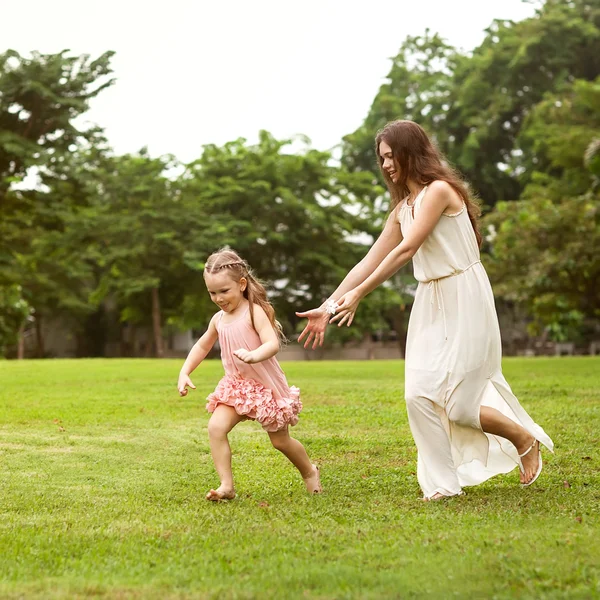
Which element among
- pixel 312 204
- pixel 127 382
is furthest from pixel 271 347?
pixel 312 204

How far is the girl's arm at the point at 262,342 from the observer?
5777mm

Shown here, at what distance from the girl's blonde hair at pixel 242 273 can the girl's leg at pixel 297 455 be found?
581mm

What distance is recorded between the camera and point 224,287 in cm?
604

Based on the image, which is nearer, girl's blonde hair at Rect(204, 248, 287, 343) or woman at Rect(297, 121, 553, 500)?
woman at Rect(297, 121, 553, 500)

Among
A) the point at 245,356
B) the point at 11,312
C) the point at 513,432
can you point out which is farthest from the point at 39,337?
the point at 513,432

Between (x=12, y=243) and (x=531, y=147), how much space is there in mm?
20828

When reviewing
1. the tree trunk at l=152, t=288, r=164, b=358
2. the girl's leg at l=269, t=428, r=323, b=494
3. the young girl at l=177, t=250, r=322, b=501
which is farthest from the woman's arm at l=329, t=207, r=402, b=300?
the tree trunk at l=152, t=288, r=164, b=358

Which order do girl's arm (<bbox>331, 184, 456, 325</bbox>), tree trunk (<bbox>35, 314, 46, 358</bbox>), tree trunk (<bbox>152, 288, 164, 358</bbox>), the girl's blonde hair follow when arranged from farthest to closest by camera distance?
tree trunk (<bbox>35, 314, 46, 358</bbox>)
tree trunk (<bbox>152, 288, 164, 358</bbox>)
the girl's blonde hair
girl's arm (<bbox>331, 184, 456, 325</bbox>)

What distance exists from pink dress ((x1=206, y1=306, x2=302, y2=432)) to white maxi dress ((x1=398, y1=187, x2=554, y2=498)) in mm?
755

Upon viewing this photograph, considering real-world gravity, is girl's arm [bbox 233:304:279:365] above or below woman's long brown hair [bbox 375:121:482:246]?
below

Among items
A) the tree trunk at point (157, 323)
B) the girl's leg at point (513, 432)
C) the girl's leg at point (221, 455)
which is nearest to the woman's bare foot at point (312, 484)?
the girl's leg at point (221, 455)

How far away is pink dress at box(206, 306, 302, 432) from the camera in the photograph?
597cm

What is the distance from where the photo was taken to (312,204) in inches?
1592

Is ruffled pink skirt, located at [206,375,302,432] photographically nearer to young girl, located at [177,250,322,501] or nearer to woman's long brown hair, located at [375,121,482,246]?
young girl, located at [177,250,322,501]
